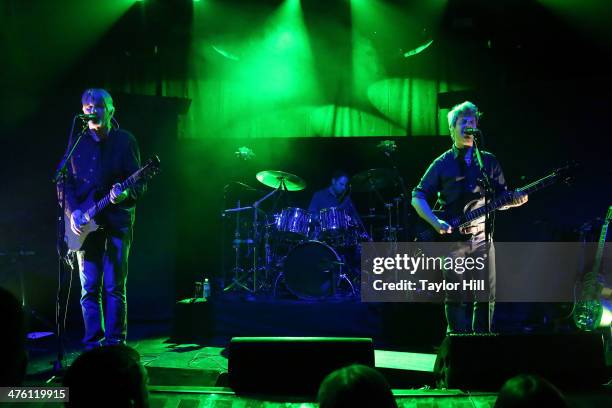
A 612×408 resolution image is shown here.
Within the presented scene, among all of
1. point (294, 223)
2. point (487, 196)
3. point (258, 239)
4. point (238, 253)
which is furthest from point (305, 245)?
point (487, 196)

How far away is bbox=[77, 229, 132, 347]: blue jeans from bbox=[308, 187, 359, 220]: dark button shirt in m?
Result: 3.96

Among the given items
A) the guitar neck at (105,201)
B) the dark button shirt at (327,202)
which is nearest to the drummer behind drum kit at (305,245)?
the dark button shirt at (327,202)

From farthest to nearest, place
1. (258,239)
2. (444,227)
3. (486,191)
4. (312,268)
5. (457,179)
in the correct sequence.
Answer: (258,239) → (312,268) → (457,179) → (444,227) → (486,191)

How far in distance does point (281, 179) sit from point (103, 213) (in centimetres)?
350

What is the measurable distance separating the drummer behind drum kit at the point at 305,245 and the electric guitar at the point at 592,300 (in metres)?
2.50

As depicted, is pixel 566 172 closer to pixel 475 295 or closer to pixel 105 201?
pixel 475 295

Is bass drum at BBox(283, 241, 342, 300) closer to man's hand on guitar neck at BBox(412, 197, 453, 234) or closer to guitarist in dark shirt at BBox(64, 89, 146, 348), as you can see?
man's hand on guitar neck at BBox(412, 197, 453, 234)

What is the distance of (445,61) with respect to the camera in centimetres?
744

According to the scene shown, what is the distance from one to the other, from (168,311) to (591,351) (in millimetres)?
5866

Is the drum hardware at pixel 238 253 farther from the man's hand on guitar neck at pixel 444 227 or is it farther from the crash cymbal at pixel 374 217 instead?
the man's hand on guitar neck at pixel 444 227

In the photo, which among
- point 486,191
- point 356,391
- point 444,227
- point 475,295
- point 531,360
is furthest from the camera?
point 444,227

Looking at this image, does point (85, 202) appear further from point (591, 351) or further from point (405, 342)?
point (591, 351)

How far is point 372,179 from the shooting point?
7555mm

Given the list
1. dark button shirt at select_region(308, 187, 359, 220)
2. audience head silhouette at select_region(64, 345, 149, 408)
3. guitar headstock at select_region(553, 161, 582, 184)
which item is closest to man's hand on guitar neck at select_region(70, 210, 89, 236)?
audience head silhouette at select_region(64, 345, 149, 408)
